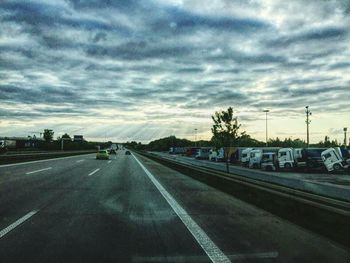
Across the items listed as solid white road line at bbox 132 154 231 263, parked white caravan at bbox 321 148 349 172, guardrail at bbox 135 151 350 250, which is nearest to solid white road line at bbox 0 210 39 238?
solid white road line at bbox 132 154 231 263

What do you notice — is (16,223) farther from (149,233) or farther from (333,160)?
(333,160)

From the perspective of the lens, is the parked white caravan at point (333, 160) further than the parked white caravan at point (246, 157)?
No

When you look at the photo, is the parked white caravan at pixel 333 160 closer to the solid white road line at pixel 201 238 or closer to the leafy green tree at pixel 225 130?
the leafy green tree at pixel 225 130

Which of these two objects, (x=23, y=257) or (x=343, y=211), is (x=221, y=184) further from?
(x=23, y=257)

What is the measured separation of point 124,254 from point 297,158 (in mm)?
36591

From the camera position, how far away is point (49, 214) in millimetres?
8680

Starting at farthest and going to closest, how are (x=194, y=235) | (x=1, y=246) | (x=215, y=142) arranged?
(x=215, y=142) < (x=194, y=235) < (x=1, y=246)

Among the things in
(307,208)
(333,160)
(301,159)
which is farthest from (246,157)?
(307,208)

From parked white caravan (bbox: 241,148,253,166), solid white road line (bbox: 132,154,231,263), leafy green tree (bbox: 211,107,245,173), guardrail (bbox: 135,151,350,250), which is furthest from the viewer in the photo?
parked white caravan (bbox: 241,148,253,166)

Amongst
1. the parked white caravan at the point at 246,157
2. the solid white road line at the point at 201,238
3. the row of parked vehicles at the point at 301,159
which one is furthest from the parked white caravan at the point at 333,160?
the solid white road line at the point at 201,238

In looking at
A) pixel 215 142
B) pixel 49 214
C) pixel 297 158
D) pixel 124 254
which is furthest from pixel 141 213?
pixel 297 158

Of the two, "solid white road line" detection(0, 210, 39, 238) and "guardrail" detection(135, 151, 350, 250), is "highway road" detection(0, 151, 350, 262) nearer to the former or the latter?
"solid white road line" detection(0, 210, 39, 238)

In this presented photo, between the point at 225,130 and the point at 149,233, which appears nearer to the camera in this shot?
the point at 149,233

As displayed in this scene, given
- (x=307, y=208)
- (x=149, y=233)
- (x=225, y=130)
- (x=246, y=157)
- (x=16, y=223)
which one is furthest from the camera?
(x=246, y=157)
